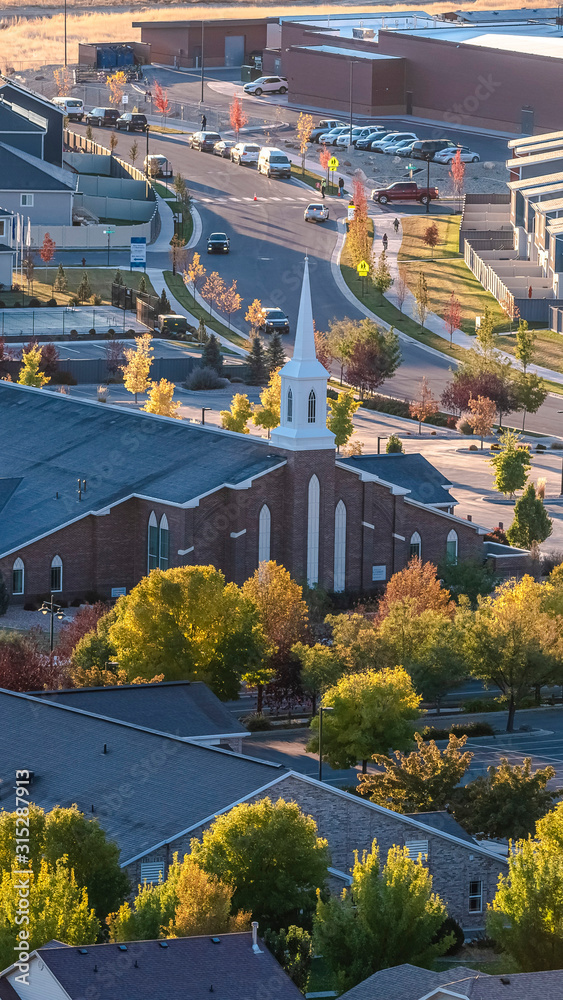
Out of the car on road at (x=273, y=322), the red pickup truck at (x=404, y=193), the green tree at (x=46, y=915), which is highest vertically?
the red pickup truck at (x=404, y=193)

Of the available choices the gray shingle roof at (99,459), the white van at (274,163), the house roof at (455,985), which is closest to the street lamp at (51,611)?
the gray shingle roof at (99,459)

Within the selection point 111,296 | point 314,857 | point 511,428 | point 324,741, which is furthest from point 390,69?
point 314,857

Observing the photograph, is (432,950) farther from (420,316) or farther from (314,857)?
(420,316)

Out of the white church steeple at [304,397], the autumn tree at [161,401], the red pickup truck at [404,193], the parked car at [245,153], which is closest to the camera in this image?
the white church steeple at [304,397]

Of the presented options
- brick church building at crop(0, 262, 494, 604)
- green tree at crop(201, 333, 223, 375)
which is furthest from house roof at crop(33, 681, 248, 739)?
green tree at crop(201, 333, 223, 375)

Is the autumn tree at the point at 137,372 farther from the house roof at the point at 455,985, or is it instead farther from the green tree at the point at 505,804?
the house roof at the point at 455,985

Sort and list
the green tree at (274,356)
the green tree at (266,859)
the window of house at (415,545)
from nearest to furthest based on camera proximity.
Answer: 1. the green tree at (266,859)
2. the window of house at (415,545)
3. the green tree at (274,356)

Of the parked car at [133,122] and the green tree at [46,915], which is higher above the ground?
the parked car at [133,122]
